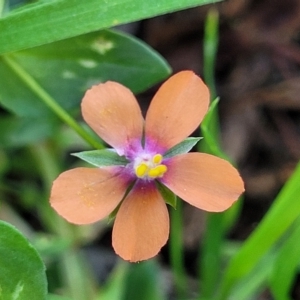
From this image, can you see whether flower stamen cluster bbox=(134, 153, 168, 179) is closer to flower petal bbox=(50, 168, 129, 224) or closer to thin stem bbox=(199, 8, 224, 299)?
flower petal bbox=(50, 168, 129, 224)

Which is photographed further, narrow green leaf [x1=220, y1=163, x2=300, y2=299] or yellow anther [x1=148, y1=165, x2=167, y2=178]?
narrow green leaf [x1=220, y1=163, x2=300, y2=299]

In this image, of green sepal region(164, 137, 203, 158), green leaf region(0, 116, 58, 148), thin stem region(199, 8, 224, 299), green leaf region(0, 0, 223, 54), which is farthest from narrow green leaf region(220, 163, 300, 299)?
green leaf region(0, 116, 58, 148)

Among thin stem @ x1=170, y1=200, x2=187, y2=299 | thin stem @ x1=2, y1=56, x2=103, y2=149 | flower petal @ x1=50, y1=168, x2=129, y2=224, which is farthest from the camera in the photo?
thin stem @ x1=170, y1=200, x2=187, y2=299

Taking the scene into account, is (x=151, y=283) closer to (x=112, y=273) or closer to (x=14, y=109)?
(x=112, y=273)

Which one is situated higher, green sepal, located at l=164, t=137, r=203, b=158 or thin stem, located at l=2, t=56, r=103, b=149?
thin stem, located at l=2, t=56, r=103, b=149

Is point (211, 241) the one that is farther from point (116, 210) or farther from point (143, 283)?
point (116, 210)

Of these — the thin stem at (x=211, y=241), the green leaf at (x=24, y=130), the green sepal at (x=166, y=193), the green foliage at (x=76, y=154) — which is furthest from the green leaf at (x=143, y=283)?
the green sepal at (x=166, y=193)

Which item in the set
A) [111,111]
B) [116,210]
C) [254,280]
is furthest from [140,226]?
[254,280]

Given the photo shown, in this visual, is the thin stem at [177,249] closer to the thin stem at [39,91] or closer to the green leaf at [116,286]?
the green leaf at [116,286]
